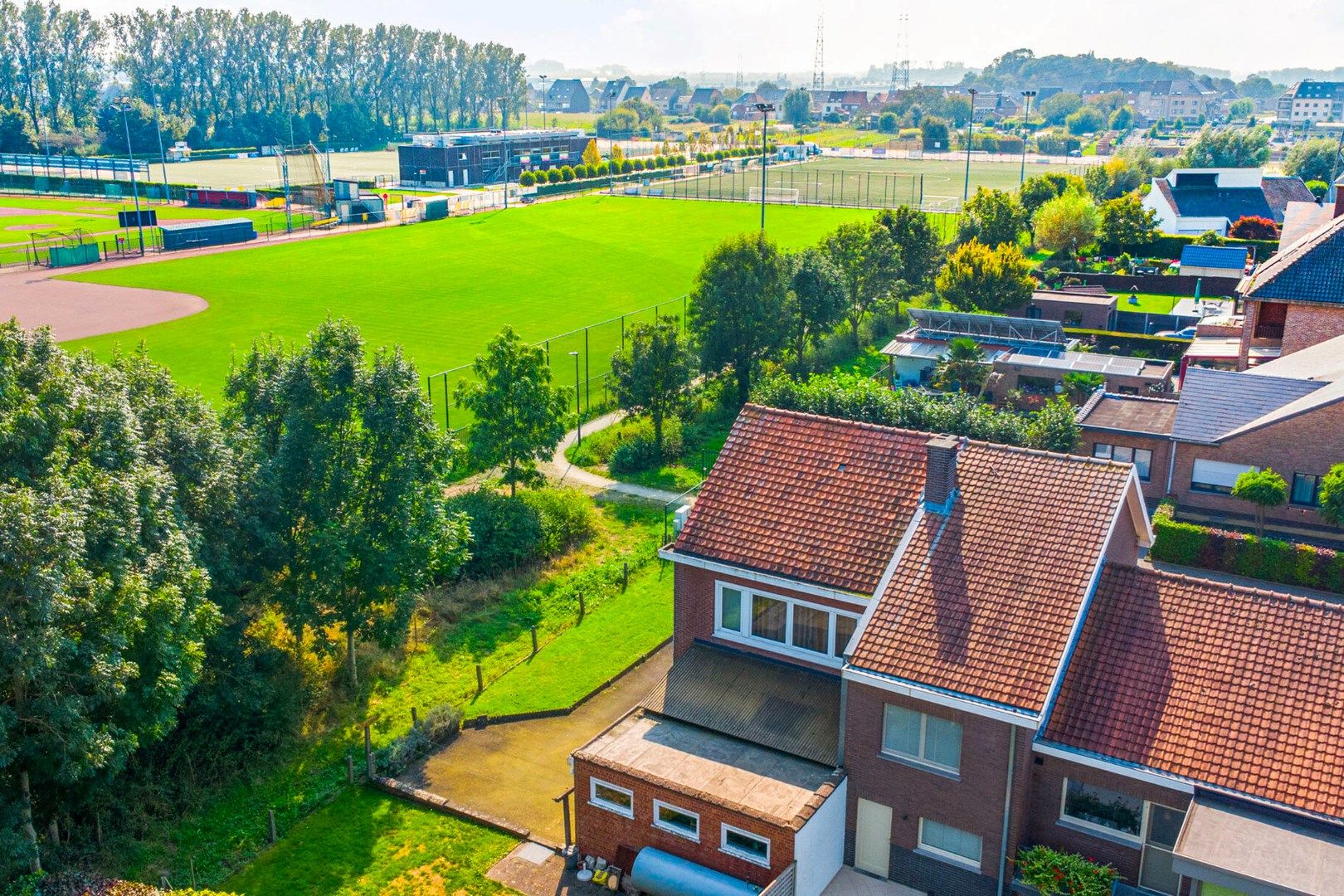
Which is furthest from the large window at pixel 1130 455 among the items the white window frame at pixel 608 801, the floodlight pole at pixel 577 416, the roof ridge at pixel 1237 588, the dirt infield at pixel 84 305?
the dirt infield at pixel 84 305

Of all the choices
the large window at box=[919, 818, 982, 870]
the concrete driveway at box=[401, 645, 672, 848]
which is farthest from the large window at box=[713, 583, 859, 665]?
the concrete driveway at box=[401, 645, 672, 848]

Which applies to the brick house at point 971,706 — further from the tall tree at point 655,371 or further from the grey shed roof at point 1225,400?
the tall tree at point 655,371

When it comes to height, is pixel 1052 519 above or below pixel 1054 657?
above

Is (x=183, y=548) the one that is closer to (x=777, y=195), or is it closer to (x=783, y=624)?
(x=783, y=624)

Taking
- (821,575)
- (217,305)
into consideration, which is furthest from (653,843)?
(217,305)

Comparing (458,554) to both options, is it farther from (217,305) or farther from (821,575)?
(217,305)

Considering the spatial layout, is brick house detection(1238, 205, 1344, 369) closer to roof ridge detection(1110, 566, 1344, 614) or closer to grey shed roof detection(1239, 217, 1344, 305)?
grey shed roof detection(1239, 217, 1344, 305)
